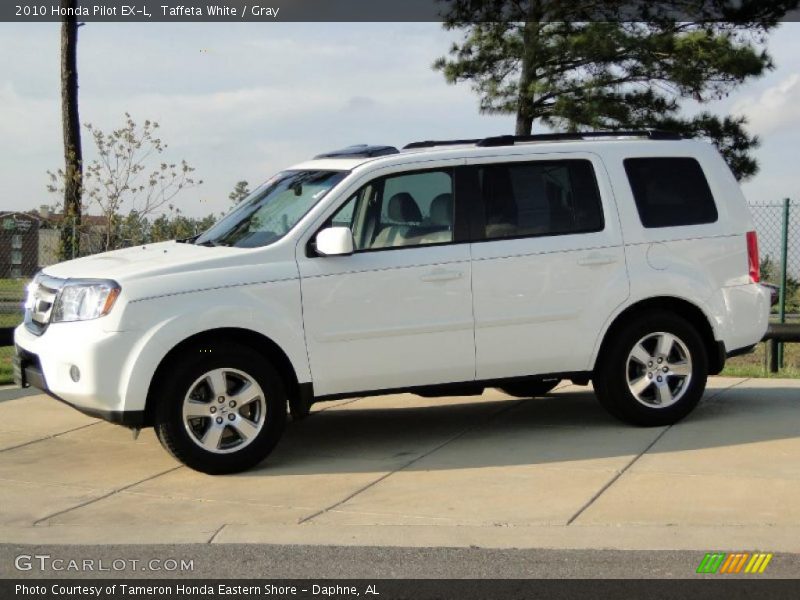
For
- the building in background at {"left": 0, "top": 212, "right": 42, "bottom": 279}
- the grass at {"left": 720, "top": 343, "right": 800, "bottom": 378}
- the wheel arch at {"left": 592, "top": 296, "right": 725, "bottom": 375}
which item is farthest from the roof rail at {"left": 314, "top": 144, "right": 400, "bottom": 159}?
the building in background at {"left": 0, "top": 212, "right": 42, "bottom": 279}

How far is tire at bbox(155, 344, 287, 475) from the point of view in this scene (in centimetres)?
719

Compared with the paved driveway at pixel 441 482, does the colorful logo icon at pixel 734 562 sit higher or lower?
lower

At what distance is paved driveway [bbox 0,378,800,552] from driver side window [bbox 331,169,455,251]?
1440 millimetres

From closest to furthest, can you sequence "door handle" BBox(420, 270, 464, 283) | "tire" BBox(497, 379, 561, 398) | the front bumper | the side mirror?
the front bumper → the side mirror → "door handle" BBox(420, 270, 464, 283) → "tire" BBox(497, 379, 561, 398)

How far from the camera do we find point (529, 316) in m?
7.96

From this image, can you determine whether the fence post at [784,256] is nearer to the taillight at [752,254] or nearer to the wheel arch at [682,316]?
the taillight at [752,254]

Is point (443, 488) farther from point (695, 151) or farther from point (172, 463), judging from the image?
point (695, 151)

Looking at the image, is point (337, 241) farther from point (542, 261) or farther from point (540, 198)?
point (540, 198)

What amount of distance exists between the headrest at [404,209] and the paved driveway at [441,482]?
1560 mm

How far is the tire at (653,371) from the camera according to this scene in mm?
8242

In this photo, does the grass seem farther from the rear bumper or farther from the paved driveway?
the rear bumper

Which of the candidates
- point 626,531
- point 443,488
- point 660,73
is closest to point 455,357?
point 443,488

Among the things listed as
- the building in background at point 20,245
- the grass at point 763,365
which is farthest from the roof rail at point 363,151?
the building in background at point 20,245
